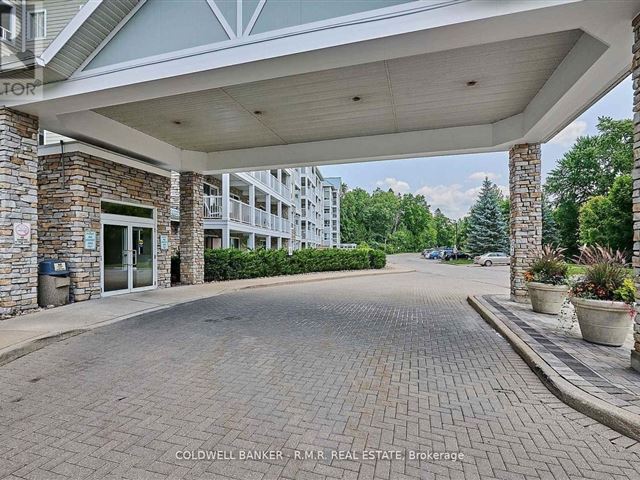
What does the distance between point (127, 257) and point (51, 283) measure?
8.26 feet

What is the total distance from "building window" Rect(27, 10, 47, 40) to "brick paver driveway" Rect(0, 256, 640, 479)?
5.73 metres

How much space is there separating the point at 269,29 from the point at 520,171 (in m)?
7.29

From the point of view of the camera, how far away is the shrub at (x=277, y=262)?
48.5ft

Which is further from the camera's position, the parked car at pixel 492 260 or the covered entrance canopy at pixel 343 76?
the parked car at pixel 492 260

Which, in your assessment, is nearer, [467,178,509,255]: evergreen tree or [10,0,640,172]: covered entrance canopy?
[10,0,640,172]: covered entrance canopy

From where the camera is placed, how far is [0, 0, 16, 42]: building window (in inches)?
279

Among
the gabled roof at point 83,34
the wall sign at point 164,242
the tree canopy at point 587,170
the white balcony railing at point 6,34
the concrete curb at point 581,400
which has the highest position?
the tree canopy at point 587,170

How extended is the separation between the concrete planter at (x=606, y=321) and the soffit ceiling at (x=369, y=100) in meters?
3.99

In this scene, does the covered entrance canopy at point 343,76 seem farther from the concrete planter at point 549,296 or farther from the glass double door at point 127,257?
the glass double door at point 127,257

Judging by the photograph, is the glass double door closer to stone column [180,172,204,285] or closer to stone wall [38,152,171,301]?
stone wall [38,152,171,301]

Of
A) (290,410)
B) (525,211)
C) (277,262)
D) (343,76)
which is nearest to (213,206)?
(277,262)

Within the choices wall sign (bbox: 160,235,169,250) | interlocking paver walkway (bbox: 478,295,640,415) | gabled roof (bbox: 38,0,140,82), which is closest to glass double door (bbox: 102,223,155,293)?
wall sign (bbox: 160,235,169,250)

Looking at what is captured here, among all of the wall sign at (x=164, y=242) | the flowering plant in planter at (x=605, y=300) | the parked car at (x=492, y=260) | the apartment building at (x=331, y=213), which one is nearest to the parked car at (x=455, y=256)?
the parked car at (x=492, y=260)

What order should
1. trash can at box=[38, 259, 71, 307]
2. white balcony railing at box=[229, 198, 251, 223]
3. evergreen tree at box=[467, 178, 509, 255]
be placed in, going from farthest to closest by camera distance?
evergreen tree at box=[467, 178, 509, 255], white balcony railing at box=[229, 198, 251, 223], trash can at box=[38, 259, 71, 307]
